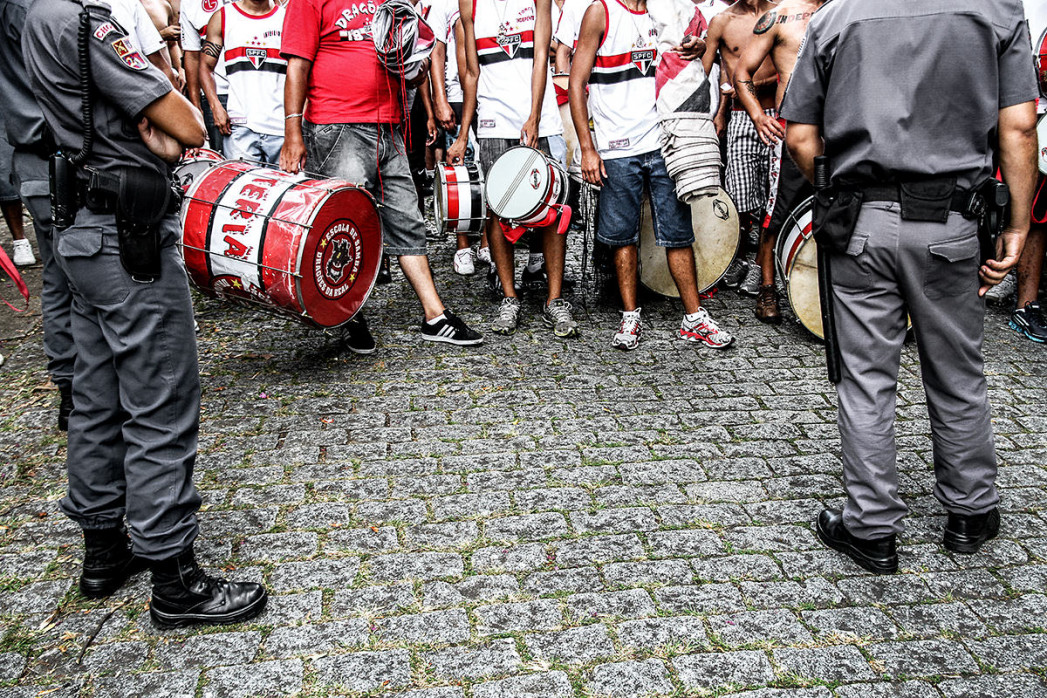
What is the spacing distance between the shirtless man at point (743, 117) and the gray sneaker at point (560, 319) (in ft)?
4.85

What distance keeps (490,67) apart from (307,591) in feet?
13.3

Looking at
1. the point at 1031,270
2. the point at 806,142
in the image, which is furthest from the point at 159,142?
the point at 1031,270

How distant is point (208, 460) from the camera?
13.3 feet

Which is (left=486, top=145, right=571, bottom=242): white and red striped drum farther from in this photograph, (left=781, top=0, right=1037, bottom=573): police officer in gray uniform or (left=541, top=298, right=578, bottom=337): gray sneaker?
(left=781, top=0, right=1037, bottom=573): police officer in gray uniform

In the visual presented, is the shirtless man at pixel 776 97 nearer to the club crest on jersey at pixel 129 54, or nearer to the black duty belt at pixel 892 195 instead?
the black duty belt at pixel 892 195

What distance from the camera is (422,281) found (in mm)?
5566

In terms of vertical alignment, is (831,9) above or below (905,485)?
above

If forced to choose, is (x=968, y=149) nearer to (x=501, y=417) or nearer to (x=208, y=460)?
(x=501, y=417)

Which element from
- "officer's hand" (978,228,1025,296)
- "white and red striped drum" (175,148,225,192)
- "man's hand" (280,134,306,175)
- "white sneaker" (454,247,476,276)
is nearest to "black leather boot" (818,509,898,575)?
"officer's hand" (978,228,1025,296)

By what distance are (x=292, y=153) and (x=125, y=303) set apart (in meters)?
2.54

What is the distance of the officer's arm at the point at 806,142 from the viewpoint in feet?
10.7

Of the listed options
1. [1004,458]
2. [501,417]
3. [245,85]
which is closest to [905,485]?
[1004,458]

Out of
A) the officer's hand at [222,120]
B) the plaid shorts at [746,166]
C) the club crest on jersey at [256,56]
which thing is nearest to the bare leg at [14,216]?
the officer's hand at [222,120]

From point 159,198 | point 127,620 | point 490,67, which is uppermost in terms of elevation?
point 490,67
